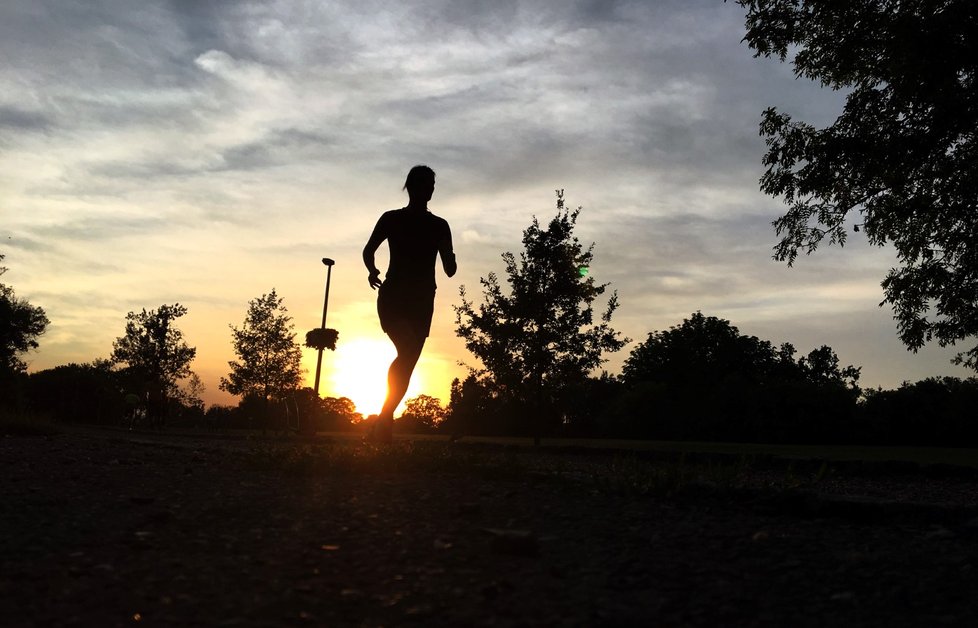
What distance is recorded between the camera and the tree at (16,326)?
A: 42812 mm

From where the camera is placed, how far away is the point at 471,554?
3043mm

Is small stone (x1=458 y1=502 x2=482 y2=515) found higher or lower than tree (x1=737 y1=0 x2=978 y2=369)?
lower

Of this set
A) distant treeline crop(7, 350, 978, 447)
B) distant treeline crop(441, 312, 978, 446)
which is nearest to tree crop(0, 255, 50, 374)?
distant treeline crop(7, 350, 978, 447)

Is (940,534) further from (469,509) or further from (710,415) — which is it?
(710,415)

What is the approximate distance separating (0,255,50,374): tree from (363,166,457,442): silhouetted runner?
124 feet

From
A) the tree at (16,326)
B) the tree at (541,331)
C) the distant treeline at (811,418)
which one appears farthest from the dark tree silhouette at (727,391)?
the tree at (16,326)

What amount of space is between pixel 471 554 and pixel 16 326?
51.1 metres

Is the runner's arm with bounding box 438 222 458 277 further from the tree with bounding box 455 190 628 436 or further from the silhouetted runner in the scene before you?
the tree with bounding box 455 190 628 436

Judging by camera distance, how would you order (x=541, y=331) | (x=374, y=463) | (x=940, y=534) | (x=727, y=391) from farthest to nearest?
1. (x=727, y=391)
2. (x=541, y=331)
3. (x=374, y=463)
4. (x=940, y=534)

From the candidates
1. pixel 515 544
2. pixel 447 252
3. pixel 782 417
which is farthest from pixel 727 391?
pixel 515 544

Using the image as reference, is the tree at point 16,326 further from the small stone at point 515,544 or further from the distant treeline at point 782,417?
the small stone at point 515,544

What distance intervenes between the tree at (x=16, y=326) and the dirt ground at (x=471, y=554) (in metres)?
40.9

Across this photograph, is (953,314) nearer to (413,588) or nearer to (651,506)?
(651,506)

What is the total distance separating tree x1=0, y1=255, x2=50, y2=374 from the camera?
4281 cm
